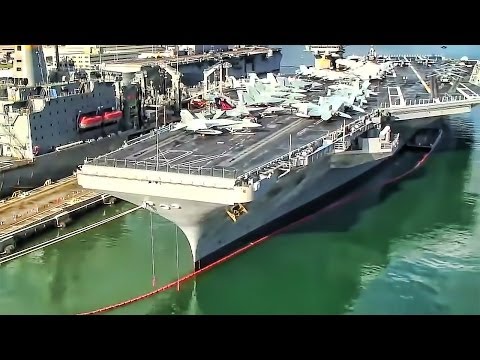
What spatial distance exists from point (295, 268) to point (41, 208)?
29.6 ft

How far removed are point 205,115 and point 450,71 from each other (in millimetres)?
20196

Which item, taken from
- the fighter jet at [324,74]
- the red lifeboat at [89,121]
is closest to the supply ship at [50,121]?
the red lifeboat at [89,121]

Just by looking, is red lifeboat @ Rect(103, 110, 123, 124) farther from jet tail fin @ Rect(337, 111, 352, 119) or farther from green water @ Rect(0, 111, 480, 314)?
jet tail fin @ Rect(337, 111, 352, 119)

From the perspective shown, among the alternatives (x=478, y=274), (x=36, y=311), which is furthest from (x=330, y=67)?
(x=36, y=311)

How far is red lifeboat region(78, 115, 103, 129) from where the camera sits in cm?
2605

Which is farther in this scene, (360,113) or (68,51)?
(68,51)

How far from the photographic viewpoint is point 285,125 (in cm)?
2319

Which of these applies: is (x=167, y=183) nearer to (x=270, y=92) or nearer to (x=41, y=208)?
(x=41, y=208)

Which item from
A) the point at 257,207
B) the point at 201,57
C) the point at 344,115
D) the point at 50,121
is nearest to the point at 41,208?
the point at 50,121

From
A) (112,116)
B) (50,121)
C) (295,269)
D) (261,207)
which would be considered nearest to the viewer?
(295,269)

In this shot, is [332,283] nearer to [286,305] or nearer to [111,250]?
[286,305]

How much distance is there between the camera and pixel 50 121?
80.9 ft

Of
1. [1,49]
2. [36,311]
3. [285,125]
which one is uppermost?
[1,49]

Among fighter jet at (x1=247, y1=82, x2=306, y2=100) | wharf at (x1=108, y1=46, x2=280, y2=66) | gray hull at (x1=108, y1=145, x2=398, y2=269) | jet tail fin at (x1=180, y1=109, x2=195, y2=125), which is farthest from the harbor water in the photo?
wharf at (x1=108, y1=46, x2=280, y2=66)
